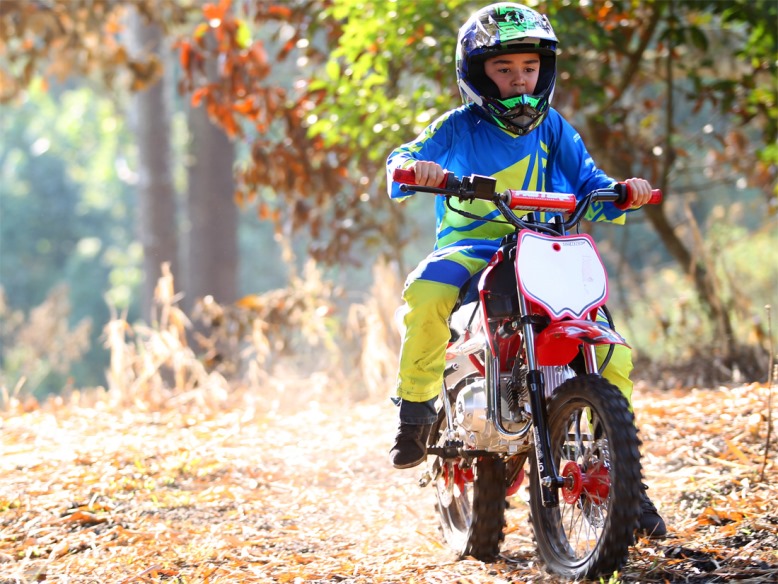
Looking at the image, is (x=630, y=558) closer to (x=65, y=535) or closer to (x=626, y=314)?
(x=65, y=535)

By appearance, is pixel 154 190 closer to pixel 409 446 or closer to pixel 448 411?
pixel 448 411

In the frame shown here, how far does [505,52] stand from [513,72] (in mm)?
96

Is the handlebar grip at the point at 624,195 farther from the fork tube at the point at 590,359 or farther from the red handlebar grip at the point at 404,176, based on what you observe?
the red handlebar grip at the point at 404,176

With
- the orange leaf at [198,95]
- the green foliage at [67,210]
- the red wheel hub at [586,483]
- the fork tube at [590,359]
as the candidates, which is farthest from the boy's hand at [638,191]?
the green foliage at [67,210]

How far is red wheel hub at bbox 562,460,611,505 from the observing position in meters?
3.72

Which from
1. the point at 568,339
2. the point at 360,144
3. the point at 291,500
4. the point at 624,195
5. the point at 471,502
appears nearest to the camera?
the point at 568,339

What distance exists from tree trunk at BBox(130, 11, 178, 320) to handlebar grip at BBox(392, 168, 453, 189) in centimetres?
1225

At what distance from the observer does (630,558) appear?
4.03m

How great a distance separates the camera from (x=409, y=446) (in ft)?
14.6

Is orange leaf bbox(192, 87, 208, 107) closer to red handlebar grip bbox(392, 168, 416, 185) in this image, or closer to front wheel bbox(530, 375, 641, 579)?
red handlebar grip bbox(392, 168, 416, 185)

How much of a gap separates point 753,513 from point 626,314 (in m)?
5.38

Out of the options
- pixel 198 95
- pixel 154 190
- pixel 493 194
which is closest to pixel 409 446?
pixel 493 194

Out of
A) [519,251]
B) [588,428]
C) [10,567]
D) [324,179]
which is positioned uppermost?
[324,179]

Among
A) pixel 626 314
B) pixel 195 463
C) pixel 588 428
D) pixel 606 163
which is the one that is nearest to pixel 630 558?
pixel 588 428
